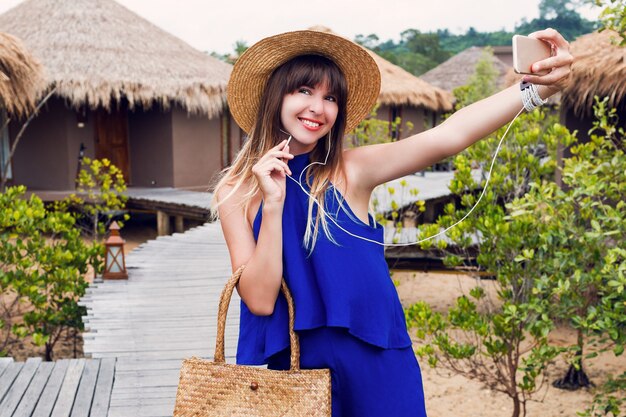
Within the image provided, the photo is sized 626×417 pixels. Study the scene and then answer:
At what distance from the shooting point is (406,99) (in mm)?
16203

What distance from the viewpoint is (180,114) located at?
12016 mm

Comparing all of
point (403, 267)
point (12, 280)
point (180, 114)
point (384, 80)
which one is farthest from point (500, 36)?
point (12, 280)

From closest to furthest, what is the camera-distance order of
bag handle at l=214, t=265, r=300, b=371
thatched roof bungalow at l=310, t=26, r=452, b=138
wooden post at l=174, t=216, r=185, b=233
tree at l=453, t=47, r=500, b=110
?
bag handle at l=214, t=265, r=300, b=371
wooden post at l=174, t=216, r=185, b=233
thatched roof bungalow at l=310, t=26, r=452, b=138
tree at l=453, t=47, r=500, b=110

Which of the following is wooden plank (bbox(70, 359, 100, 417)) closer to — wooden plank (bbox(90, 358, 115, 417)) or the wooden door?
wooden plank (bbox(90, 358, 115, 417))

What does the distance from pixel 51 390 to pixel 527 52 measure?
264 centimetres

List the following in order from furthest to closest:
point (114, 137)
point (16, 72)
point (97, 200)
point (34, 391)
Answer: point (114, 137) < point (97, 200) < point (16, 72) < point (34, 391)

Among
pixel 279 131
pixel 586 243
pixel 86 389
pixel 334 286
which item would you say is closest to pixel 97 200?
pixel 86 389

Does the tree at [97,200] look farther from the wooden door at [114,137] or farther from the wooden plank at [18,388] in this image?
the wooden plank at [18,388]

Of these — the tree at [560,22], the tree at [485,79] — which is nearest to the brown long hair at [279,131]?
the tree at [485,79]

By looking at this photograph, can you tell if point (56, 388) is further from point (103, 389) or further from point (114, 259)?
point (114, 259)

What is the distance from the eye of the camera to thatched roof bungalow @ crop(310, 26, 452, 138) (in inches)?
624

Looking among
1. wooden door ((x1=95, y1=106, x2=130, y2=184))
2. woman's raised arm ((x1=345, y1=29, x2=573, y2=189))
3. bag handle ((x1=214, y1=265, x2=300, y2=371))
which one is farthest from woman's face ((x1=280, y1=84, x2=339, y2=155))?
wooden door ((x1=95, y1=106, x2=130, y2=184))

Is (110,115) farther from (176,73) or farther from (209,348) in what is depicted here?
(209,348)

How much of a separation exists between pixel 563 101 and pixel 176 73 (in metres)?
6.85
